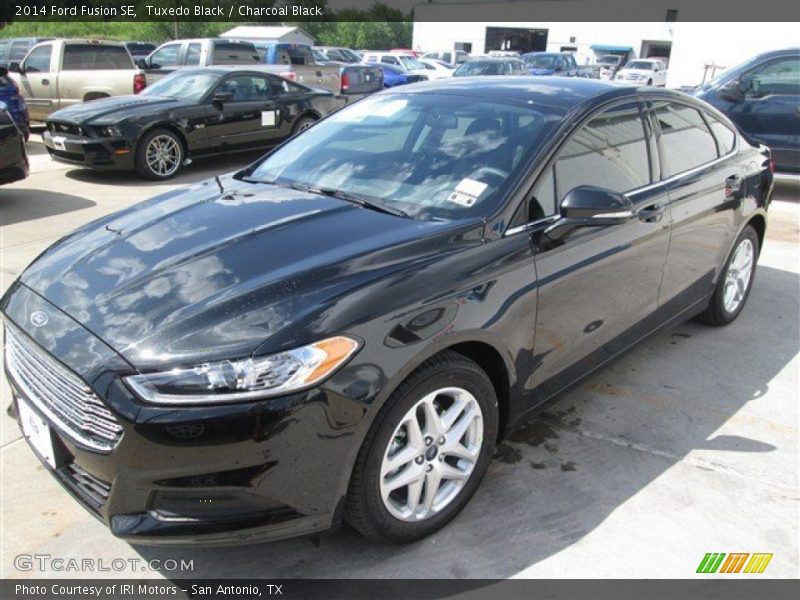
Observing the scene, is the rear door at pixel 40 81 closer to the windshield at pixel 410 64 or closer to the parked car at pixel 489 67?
the parked car at pixel 489 67

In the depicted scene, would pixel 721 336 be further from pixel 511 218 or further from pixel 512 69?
pixel 512 69

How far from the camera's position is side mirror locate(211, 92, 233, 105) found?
9.41 m

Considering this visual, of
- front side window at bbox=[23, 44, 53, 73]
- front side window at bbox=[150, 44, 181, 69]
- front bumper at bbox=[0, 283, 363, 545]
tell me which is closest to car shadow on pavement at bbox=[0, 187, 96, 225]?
front side window at bbox=[23, 44, 53, 73]

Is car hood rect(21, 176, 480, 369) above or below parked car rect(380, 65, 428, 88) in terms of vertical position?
below

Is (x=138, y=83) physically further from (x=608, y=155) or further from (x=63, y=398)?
(x=63, y=398)

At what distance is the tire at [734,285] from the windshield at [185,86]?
24.1 ft

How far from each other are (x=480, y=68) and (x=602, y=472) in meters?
18.7

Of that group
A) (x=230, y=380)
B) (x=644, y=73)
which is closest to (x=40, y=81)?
(x=230, y=380)

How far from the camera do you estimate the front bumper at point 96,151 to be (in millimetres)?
8359

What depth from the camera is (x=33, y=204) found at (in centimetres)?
742

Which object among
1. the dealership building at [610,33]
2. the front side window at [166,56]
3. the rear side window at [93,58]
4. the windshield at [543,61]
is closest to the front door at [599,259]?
the rear side window at [93,58]

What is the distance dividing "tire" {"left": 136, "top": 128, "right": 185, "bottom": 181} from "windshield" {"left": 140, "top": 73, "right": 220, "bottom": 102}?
712 mm

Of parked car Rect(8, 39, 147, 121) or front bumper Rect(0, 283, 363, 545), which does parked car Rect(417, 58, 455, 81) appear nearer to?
parked car Rect(8, 39, 147, 121)

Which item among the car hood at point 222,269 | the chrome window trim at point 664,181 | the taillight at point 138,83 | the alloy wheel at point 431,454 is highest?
the taillight at point 138,83
